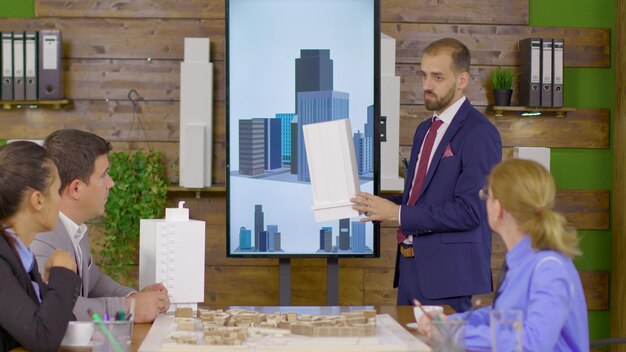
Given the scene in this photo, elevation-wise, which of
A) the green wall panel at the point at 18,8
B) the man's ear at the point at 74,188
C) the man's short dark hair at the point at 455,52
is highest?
the green wall panel at the point at 18,8

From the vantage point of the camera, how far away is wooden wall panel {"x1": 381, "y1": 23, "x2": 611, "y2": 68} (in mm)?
4789

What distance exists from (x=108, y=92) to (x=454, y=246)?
2361 mm

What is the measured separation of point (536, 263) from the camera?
191 centimetres

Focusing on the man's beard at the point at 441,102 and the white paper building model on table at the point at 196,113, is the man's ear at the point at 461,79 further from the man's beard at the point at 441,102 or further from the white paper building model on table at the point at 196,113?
the white paper building model on table at the point at 196,113

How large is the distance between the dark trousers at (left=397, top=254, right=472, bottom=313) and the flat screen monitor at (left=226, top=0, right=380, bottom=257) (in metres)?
0.70

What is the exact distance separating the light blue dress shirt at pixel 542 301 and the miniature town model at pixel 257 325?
1.07 feet

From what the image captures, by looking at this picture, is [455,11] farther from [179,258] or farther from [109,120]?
[179,258]

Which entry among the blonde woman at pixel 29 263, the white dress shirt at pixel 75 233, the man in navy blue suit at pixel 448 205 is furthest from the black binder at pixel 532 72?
the blonde woman at pixel 29 263

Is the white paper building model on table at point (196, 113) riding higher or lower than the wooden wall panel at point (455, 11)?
lower

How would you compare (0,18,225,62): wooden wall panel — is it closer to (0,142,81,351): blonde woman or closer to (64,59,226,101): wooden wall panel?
(64,59,226,101): wooden wall panel

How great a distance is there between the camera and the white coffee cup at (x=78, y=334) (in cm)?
210

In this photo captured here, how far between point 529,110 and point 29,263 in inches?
126

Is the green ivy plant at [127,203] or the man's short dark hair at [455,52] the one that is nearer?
the man's short dark hair at [455,52]

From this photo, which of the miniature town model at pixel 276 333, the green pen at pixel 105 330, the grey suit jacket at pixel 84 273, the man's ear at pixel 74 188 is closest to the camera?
the green pen at pixel 105 330
